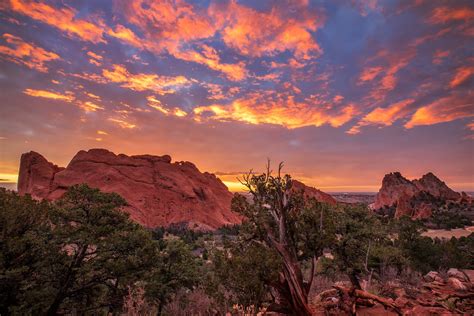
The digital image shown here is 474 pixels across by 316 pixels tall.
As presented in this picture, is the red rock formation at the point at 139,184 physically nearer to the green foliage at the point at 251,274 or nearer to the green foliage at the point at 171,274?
the green foliage at the point at 171,274

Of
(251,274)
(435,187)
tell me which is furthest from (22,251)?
(435,187)

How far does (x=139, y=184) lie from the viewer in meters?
90.0

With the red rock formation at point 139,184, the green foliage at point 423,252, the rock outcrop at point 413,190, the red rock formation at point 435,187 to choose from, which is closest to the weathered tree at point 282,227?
the green foliage at point 423,252

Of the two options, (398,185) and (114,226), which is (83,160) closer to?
(114,226)

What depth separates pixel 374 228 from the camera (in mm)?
18438

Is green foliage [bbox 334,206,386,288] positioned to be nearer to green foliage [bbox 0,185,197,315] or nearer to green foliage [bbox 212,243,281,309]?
green foliage [bbox 212,243,281,309]

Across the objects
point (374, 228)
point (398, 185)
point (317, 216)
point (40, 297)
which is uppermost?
point (398, 185)

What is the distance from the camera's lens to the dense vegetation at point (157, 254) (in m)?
9.73

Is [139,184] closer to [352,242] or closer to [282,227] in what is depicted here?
[352,242]

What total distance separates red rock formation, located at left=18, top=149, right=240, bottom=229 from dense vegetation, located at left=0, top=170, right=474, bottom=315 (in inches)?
2606

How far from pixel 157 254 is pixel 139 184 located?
79208mm

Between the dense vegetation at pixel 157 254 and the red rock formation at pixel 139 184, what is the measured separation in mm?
66198

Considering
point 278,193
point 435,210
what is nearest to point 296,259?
point 278,193

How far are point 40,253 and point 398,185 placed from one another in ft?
505
